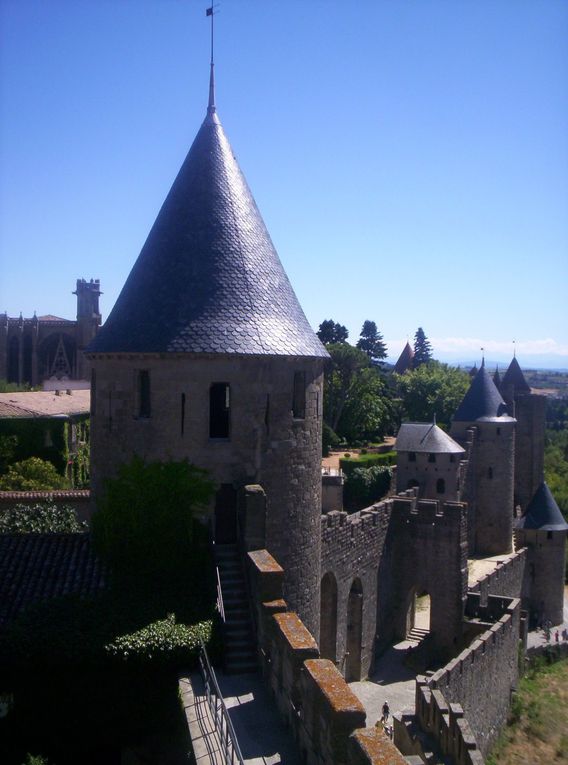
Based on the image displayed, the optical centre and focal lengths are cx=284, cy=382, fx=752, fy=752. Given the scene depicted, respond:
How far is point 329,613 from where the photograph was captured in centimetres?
2348

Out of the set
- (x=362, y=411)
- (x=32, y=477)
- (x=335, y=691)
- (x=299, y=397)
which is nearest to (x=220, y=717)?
(x=335, y=691)

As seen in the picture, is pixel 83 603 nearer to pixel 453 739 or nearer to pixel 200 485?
pixel 200 485

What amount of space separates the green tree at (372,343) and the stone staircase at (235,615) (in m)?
78.2

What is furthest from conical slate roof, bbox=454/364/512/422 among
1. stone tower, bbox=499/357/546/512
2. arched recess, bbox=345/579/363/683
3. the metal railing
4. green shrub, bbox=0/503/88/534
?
the metal railing

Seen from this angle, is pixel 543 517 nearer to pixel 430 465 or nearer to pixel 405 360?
pixel 430 465

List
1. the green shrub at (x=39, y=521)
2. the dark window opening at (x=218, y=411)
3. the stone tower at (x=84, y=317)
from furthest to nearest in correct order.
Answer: the stone tower at (x=84, y=317) < the green shrub at (x=39, y=521) < the dark window opening at (x=218, y=411)

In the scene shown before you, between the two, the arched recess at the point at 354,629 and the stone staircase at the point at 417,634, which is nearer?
the arched recess at the point at 354,629

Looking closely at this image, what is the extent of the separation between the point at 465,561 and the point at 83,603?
18253mm

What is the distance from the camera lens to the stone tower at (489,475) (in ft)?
139

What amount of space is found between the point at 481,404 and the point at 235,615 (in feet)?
104

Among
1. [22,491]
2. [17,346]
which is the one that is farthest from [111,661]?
[17,346]

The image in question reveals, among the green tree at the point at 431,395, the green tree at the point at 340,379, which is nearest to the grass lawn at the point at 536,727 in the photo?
the green tree at the point at 340,379

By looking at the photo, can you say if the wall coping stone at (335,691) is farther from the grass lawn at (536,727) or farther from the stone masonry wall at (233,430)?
the grass lawn at (536,727)

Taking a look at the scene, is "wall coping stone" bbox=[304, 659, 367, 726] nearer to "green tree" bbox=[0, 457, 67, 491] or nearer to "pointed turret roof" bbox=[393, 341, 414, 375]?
"green tree" bbox=[0, 457, 67, 491]
